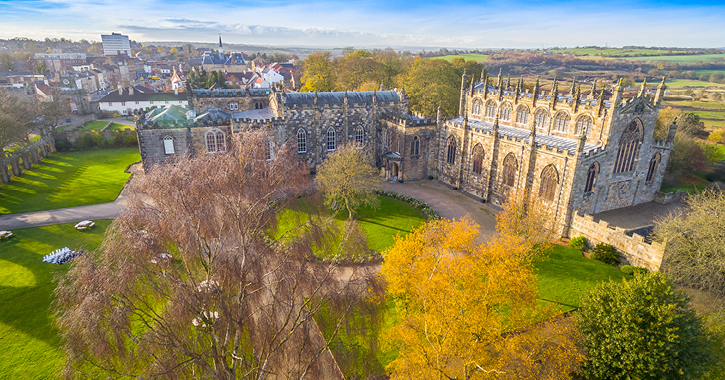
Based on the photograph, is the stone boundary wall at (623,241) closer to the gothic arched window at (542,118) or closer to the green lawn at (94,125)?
the gothic arched window at (542,118)

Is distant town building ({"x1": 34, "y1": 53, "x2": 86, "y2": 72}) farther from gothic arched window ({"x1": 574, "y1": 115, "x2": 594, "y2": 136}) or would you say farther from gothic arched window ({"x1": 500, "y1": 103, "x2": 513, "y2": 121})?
gothic arched window ({"x1": 574, "y1": 115, "x2": 594, "y2": 136})

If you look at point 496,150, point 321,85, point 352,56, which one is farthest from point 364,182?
point 352,56

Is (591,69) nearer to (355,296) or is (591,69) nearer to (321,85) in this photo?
(321,85)

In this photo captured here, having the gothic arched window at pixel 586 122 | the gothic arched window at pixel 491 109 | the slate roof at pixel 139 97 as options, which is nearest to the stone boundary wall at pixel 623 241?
the gothic arched window at pixel 586 122

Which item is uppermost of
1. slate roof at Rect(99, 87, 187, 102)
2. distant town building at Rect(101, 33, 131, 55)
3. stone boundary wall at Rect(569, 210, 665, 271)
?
distant town building at Rect(101, 33, 131, 55)

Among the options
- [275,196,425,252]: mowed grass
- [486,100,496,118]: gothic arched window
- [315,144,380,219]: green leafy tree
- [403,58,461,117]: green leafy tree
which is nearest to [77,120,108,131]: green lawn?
[403,58,461,117]: green leafy tree

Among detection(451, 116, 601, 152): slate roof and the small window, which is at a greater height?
detection(451, 116, 601, 152): slate roof

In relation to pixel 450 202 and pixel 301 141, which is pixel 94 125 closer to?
pixel 301 141
